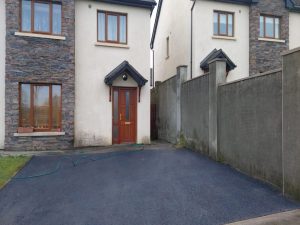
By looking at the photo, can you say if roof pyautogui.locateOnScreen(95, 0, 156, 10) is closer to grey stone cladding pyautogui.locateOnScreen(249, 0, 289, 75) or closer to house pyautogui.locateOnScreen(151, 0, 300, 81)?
house pyautogui.locateOnScreen(151, 0, 300, 81)

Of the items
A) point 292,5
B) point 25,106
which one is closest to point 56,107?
point 25,106

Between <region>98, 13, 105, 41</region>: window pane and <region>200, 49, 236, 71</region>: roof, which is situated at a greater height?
<region>98, 13, 105, 41</region>: window pane

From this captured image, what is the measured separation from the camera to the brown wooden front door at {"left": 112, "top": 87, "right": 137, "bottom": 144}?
11.7 metres

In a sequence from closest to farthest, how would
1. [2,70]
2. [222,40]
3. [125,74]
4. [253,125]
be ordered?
1. [253,125]
2. [2,70]
3. [125,74]
4. [222,40]

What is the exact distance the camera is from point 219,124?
322 inches

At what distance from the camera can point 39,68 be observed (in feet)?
34.6

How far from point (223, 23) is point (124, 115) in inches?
288

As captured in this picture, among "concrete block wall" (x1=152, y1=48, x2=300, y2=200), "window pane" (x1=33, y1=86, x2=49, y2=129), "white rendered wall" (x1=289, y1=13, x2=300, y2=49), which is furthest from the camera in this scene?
"white rendered wall" (x1=289, y1=13, x2=300, y2=49)

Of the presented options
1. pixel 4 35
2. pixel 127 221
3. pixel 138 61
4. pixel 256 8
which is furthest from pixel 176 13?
pixel 127 221

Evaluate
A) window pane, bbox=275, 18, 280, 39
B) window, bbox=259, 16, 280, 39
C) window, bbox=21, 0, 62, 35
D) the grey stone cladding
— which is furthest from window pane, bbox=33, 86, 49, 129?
window pane, bbox=275, 18, 280, 39

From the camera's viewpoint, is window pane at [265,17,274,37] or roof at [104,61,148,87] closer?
roof at [104,61,148,87]

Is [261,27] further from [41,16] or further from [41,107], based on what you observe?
[41,107]

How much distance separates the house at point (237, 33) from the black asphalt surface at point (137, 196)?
23.9 feet

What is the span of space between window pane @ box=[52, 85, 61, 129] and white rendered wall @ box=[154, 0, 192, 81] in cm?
691
